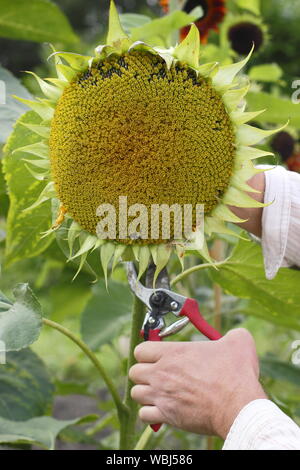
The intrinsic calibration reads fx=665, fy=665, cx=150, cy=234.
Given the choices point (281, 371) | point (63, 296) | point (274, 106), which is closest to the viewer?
point (274, 106)

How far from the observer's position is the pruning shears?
715 millimetres

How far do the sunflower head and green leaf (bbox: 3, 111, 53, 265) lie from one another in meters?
0.16

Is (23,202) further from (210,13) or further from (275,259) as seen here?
(210,13)

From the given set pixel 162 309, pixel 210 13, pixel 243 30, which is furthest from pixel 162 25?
pixel 243 30

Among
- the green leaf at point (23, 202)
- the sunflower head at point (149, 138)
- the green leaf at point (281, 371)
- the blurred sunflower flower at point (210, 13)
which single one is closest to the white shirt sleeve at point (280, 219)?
the sunflower head at point (149, 138)

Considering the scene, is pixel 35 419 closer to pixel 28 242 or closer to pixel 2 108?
pixel 28 242

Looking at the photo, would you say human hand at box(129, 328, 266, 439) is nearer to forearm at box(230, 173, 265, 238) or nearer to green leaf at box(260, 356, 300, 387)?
forearm at box(230, 173, 265, 238)

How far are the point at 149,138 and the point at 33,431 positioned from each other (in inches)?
20.6

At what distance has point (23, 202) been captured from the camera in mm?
850

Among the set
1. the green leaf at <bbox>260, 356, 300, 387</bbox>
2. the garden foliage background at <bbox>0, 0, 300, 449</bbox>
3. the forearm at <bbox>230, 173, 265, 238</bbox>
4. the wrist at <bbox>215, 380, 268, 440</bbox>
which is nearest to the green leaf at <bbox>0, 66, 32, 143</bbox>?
the garden foliage background at <bbox>0, 0, 300, 449</bbox>

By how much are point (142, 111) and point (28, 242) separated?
341mm

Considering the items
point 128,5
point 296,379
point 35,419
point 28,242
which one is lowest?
point 296,379

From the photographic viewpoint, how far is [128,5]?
28.1 feet
